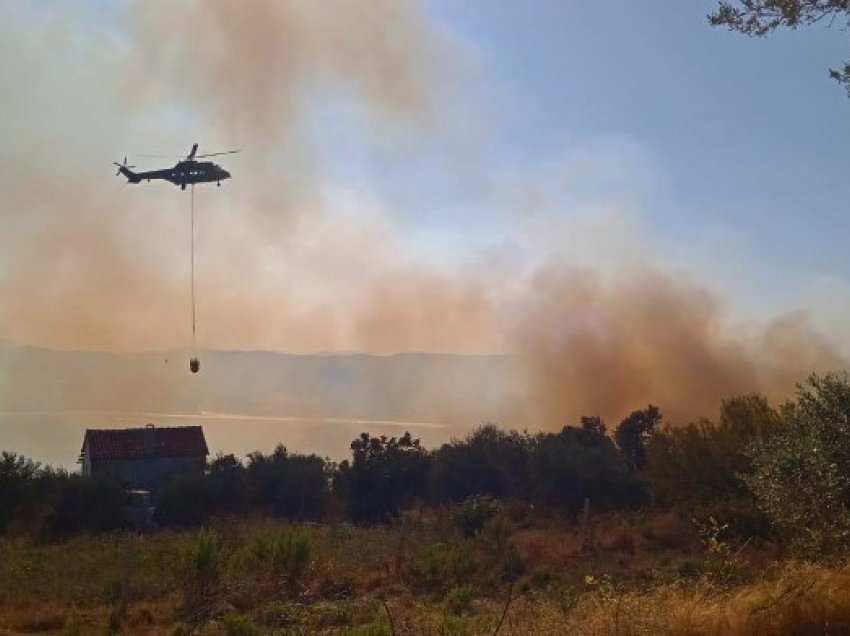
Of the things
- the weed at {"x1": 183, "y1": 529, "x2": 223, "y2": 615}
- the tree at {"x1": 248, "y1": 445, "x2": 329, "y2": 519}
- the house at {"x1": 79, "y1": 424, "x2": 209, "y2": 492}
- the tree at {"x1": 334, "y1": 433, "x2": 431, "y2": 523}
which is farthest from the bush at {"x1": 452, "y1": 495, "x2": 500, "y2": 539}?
the house at {"x1": 79, "y1": 424, "x2": 209, "y2": 492}

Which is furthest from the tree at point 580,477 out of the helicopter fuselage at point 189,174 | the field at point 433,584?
the helicopter fuselage at point 189,174

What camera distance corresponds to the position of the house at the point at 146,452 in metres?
41.0

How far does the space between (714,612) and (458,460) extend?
91.0 feet

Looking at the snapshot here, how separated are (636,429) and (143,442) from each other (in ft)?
77.8

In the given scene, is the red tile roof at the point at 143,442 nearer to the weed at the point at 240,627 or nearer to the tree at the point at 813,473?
the weed at the point at 240,627

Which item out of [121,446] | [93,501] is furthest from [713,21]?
[121,446]

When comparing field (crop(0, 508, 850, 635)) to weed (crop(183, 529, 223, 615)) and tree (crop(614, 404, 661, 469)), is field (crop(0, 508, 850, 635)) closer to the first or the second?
weed (crop(183, 529, 223, 615))

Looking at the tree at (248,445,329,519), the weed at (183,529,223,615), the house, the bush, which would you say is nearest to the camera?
the weed at (183,529,223,615)

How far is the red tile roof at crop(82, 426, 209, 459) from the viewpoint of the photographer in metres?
41.9

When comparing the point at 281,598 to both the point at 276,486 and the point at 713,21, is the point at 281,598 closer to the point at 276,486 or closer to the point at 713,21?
the point at 713,21

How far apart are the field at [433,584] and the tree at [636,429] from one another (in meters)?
16.3

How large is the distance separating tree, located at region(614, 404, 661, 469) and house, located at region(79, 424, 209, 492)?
18874 millimetres

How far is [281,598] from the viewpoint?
12.8 m

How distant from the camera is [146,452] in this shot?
4197cm
